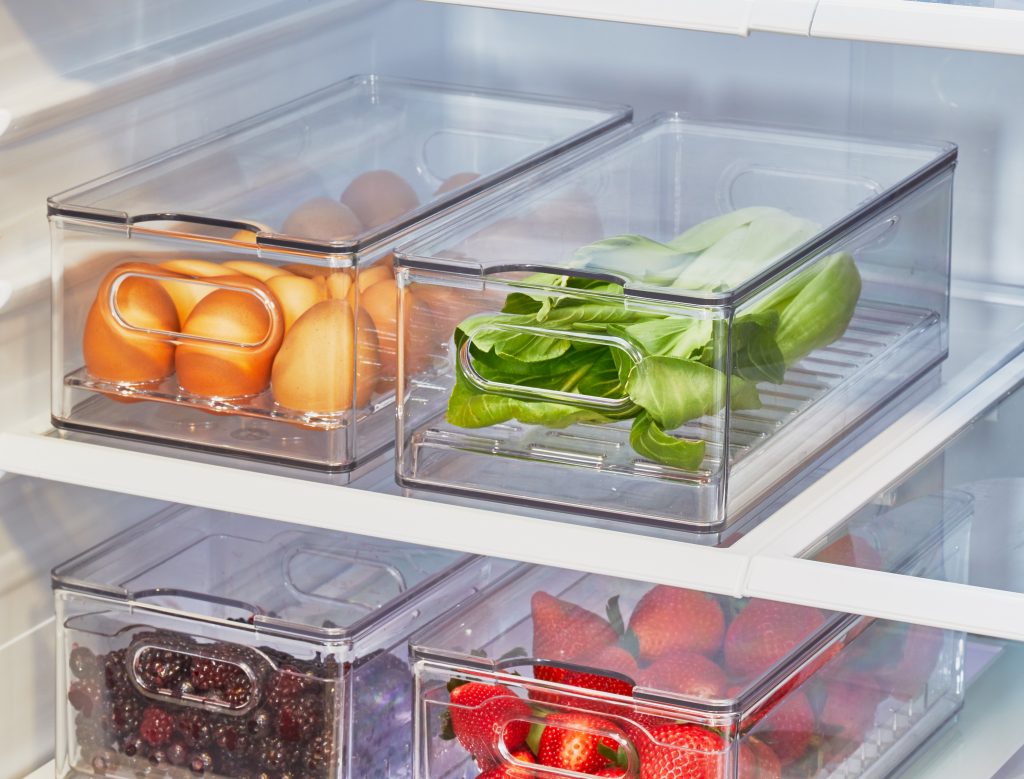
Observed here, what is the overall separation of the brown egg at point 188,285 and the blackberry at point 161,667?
267 millimetres

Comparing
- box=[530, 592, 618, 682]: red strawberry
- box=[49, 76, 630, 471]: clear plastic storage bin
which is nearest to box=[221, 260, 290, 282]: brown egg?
box=[49, 76, 630, 471]: clear plastic storage bin

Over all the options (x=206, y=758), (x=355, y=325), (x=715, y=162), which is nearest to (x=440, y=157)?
(x=715, y=162)

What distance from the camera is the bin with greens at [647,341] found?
113 centimetres

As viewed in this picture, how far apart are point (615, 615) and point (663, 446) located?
0.19 m

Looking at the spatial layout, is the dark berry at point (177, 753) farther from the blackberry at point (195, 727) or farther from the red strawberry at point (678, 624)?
the red strawberry at point (678, 624)

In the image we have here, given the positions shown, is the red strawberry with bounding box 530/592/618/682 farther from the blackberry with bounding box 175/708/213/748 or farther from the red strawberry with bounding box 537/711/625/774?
the blackberry with bounding box 175/708/213/748

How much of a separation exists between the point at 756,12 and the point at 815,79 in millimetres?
542

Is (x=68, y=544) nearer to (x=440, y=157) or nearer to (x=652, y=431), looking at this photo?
(x=440, y=157)

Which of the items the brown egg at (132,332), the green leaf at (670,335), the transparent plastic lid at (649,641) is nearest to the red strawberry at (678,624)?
the transparent plastic lid at (649,641)

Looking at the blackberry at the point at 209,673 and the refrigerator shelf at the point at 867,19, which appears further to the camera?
the blackberry at the point at 209,673

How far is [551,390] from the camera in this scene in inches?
46.5

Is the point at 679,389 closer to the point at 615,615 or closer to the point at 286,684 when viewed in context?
the point at 615,615

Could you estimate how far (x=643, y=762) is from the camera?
1203mm

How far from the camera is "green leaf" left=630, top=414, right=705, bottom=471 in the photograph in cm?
114
